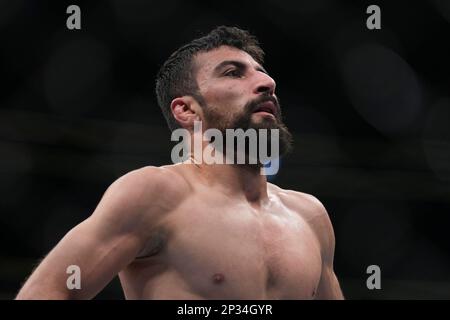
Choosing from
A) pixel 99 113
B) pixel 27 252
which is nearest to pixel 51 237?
pixel 27 252

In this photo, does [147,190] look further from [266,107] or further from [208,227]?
[266,107]

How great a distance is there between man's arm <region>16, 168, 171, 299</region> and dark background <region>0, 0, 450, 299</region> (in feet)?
4.39

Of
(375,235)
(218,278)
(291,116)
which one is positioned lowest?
(218,278)

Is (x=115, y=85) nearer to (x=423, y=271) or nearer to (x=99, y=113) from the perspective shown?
(x=99, y=113)

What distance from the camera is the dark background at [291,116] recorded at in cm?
269

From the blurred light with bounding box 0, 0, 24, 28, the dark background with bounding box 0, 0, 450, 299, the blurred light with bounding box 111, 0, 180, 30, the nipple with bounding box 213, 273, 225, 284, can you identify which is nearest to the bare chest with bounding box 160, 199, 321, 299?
the nipple with bounding box 213, 273, 225, 284

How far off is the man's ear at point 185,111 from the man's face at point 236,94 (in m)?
0.03

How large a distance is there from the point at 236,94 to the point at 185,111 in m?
0.16

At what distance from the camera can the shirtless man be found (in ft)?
4.48

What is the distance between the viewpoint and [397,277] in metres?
2.97

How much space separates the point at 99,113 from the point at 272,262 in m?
1.46

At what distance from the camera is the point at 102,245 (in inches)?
53.5

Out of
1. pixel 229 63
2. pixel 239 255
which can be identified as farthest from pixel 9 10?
pixel 239 255

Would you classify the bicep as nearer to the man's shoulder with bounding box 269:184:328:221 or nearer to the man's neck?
the man's neck
